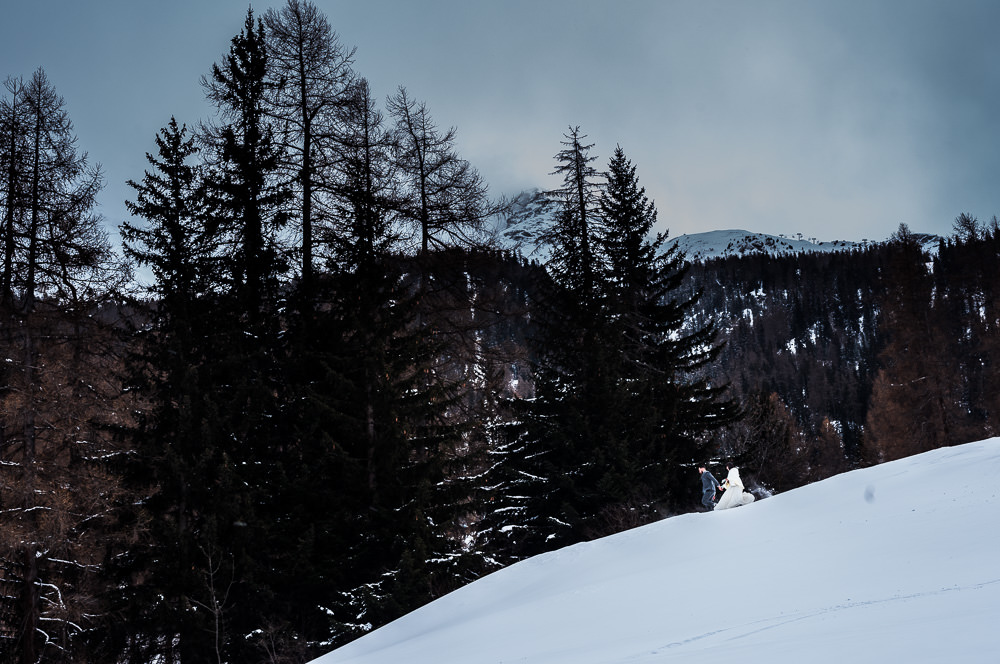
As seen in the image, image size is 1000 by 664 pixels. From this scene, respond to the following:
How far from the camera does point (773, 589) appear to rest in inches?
267

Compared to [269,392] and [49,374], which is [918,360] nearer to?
[269,392]

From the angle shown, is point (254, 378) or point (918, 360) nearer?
point (254, 378)

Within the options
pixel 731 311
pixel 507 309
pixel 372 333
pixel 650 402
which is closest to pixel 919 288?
pixel 650 402

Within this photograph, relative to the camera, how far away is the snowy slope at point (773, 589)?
482 centimetres

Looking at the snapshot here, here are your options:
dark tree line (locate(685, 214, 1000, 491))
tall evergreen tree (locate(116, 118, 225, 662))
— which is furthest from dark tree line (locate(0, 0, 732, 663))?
dark tree line (locate(685, 214, 1000, 491))

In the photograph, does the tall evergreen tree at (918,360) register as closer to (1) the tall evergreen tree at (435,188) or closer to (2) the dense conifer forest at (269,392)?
(2) the dense conifer forest at (269,392)

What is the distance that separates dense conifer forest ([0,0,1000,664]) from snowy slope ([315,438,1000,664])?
5.02m

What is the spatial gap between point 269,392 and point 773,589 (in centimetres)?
1255

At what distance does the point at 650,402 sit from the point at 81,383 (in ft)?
53.2

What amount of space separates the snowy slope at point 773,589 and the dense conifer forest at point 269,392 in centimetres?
502

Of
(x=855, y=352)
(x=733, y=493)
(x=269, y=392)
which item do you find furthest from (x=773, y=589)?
(x=855, y=352)

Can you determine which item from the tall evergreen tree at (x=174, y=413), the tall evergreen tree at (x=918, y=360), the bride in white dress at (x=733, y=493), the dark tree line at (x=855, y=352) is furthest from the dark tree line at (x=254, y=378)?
the tall evergreen tree at (x=918, y=360)

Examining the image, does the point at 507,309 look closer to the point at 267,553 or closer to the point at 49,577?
the point at 267,553

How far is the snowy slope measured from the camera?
4.82 metres
